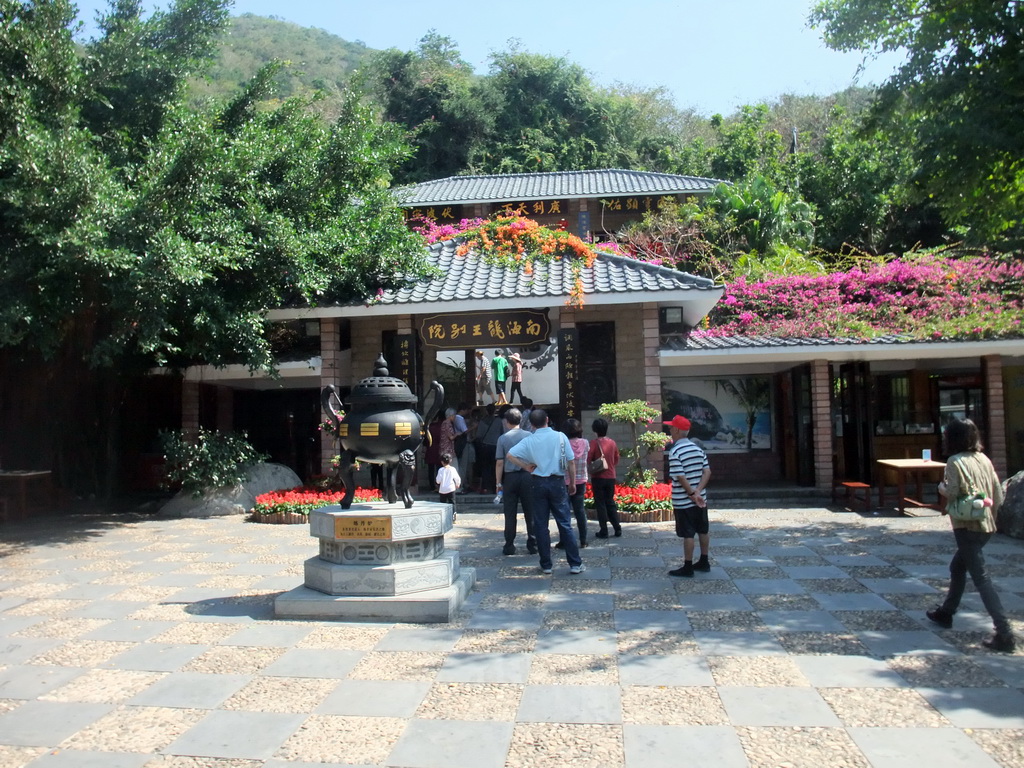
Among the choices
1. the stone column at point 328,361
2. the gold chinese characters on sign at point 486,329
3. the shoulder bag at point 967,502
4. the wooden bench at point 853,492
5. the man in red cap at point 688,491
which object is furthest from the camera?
→ the stone column at point 328,361

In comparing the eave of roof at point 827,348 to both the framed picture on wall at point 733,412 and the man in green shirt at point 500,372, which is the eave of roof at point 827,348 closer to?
the framed picture on wall at point 733,412

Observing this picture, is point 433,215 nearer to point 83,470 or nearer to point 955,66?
point 83,470

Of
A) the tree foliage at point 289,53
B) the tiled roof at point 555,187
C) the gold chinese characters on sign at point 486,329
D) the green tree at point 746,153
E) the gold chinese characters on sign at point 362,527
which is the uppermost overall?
the tree foliage at point 289,53

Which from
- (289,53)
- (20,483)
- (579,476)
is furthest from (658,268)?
(289,53)

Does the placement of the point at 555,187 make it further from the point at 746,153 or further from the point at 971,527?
the point at 971,527

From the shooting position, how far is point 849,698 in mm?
4258

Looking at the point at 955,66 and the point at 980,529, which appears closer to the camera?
the point at 980,529

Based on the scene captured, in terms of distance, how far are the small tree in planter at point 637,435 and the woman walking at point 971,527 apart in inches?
233

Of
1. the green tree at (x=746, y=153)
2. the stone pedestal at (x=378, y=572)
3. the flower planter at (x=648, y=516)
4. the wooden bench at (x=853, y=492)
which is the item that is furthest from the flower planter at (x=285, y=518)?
the green tree at (x=746, y=153)

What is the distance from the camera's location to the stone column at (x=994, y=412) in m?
12.6

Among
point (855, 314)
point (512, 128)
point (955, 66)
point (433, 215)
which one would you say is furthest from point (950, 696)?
point (512, 128)

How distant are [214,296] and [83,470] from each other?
5.80m

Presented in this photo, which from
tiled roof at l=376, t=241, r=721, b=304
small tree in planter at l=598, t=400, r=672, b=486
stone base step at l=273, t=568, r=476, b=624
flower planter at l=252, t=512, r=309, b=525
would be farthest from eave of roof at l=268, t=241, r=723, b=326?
stone base step at l=273, t=568, r=476, b=624

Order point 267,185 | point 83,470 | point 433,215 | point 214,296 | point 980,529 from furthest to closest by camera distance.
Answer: point 433,215 < point 83,470 < point 267,185 < point 214,296 < point 980,529
